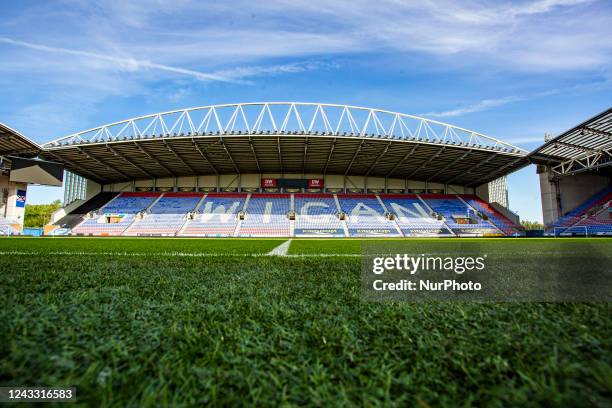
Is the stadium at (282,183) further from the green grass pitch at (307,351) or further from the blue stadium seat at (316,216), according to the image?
the green grass pitch at (307,351)

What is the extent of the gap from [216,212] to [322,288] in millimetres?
32419

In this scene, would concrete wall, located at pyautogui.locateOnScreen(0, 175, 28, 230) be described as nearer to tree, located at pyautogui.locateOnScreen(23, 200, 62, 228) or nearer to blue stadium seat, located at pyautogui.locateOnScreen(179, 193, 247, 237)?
blue stadium seat, located at pyautogui.locateOnScreen(179, 193, 247, 237)

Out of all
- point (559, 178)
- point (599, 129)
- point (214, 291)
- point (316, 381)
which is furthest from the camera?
point (559, 178)

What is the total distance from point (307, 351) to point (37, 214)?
267ft

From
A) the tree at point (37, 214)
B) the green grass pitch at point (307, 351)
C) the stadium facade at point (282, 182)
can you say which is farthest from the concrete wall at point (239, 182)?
the green grass pitch at point (307, 351)

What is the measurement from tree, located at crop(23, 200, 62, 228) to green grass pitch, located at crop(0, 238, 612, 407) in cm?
7288

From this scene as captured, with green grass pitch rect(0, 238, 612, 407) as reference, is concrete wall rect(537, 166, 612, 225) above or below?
above

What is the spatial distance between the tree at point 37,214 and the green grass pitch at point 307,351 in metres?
72.9

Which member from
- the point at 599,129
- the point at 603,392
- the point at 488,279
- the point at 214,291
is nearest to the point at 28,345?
the point at 214,291

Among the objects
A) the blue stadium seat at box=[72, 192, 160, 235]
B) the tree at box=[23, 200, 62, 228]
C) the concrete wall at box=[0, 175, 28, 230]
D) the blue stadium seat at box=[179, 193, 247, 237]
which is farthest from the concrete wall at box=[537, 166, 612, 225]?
the tree at box=[23, 200, 62, 228]

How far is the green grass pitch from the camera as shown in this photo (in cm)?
72

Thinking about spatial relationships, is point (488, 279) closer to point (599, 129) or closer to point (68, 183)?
point (599, 129)

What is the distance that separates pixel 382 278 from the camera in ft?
8.48

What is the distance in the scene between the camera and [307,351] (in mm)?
994
